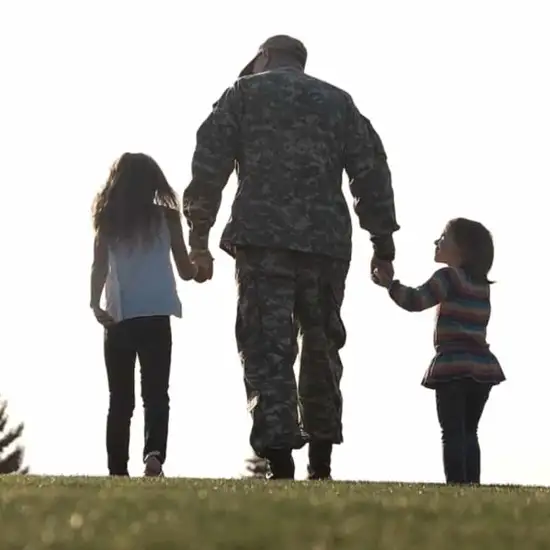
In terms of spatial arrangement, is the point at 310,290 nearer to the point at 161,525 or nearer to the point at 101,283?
the point at 101,283

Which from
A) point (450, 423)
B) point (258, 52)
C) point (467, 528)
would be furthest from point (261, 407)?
point (467, 528)

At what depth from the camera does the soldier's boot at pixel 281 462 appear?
7.38 m

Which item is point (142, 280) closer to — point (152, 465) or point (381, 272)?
point (152, 465)

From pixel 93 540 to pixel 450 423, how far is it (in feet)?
18.0

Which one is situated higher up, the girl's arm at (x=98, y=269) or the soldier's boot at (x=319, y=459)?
the girl's arm at (x=98, y=269)

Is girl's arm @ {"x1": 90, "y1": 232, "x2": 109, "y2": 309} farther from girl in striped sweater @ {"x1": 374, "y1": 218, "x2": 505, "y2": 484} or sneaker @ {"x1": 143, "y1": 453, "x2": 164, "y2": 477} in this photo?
girl in striped sweater @ {"x1": 374, "y1": 218, "x2": 505, "y2": 484}

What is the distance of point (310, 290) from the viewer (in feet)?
25.1

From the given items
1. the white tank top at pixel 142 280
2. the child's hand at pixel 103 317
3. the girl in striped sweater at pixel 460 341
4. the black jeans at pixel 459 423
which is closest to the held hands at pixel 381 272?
the girl in striped sweater at pixel 460 341

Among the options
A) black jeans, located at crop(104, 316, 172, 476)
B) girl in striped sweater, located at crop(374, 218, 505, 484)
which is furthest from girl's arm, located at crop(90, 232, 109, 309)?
girl in striped sweater, located at crop(374, 218, 505, 484)

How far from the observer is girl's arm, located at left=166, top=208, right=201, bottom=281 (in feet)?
27.0

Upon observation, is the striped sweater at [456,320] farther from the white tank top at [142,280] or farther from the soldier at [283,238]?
the white tank top at [142,280]

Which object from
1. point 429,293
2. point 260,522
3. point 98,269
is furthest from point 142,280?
point 260,522

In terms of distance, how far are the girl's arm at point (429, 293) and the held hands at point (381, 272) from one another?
15 centimetres

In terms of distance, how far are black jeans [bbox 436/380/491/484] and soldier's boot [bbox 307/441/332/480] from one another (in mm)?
751
